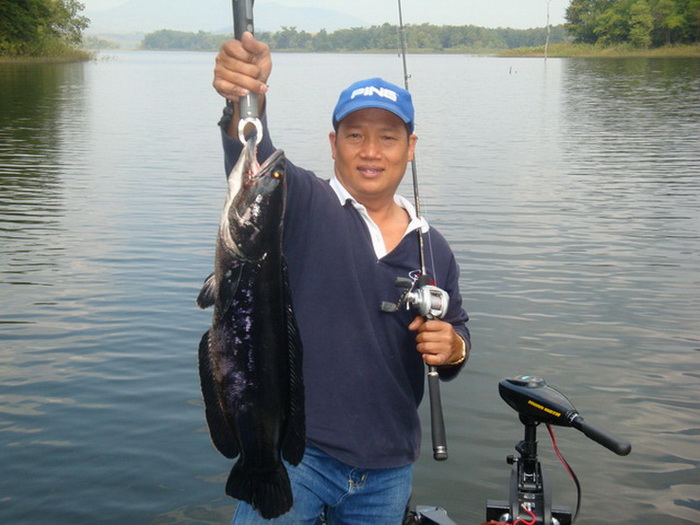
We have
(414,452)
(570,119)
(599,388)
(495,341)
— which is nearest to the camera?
(414,452)

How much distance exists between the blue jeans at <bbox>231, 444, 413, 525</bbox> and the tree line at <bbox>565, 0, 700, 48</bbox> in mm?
101008

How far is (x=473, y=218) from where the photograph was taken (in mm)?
13789

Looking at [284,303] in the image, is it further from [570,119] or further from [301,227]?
[570,119]

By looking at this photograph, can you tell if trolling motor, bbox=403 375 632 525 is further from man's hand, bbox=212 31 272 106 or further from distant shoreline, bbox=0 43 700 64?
distant shoreline, bbox=0 43 700 64

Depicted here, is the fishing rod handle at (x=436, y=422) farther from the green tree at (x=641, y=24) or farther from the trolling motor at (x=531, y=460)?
the green tree at (x=641, y=24)

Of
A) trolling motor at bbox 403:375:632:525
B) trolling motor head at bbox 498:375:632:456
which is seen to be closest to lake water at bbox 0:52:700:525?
trolling motor at bbox 403:375:632:525

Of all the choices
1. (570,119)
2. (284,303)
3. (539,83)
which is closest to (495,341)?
(284,303)

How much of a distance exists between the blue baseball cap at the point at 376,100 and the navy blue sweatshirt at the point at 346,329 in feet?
1.00

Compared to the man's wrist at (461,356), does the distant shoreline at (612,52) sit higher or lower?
higher

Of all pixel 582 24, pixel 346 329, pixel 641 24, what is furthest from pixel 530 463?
pixel 582 24

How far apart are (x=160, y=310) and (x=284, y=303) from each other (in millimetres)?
6598

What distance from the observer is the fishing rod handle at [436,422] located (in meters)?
2.90

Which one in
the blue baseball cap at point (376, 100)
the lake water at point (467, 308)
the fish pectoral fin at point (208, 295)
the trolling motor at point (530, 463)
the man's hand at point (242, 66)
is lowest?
the lake water at point (467, 308)

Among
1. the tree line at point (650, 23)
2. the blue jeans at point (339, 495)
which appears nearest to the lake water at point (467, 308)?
the blue jeans at point (339, 495)
